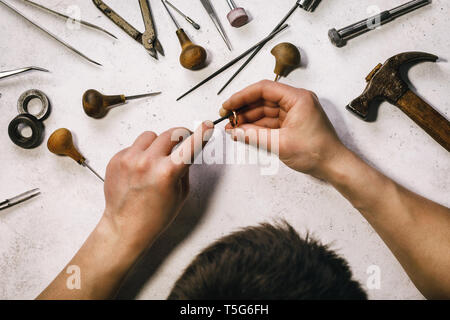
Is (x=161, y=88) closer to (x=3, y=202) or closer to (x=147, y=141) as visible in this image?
(x=147, y=141)

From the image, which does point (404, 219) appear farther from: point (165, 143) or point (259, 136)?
point (165, 143)

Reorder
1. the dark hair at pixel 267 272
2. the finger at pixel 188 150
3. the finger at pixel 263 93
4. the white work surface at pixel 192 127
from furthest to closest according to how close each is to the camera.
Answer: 1. the white work surface at pixel 192 127
2. the finger at pixel 263 93
3. the finger at pixel 188 150
4. the dark hair at pixel 267 272

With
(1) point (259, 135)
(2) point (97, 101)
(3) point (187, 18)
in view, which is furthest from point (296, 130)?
(2) point (97, 101)

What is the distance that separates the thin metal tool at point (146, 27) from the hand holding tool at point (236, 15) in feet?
0.93

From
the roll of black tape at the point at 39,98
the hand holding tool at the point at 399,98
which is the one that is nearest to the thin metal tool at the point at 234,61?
the hand holding tool at the point at 399,98

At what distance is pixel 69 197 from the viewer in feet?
3.70

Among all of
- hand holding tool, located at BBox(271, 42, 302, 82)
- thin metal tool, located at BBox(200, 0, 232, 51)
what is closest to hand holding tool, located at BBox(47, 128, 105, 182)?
thin metal tool, located at BBox(200, 0, 232, 51)

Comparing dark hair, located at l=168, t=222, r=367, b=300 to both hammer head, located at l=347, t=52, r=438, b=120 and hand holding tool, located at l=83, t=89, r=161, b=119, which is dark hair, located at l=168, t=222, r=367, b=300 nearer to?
hammer head, located at l=347, t=52, r=438, b=120

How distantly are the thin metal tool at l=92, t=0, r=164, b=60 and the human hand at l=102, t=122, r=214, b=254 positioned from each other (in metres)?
0.35

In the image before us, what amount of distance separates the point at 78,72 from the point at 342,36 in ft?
3.30

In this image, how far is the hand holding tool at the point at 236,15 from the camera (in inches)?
43.2

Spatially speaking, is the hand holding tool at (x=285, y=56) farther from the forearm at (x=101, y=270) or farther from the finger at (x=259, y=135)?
the forearm at (x=101, y=270)

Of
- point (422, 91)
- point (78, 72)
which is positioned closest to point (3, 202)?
point (78, 72)

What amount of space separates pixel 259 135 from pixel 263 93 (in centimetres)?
14
